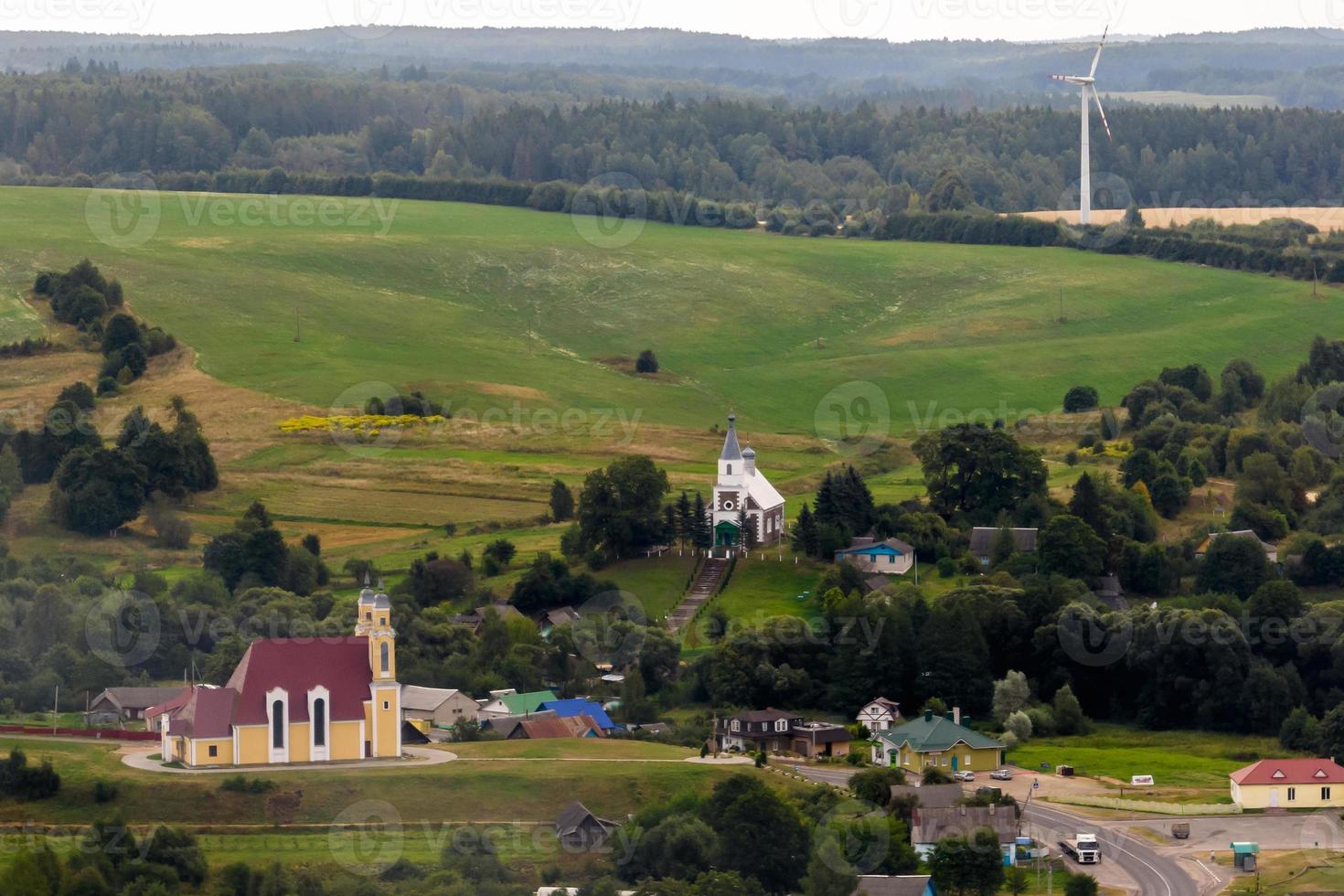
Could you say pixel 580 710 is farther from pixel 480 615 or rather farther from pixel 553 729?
pixel 480 615

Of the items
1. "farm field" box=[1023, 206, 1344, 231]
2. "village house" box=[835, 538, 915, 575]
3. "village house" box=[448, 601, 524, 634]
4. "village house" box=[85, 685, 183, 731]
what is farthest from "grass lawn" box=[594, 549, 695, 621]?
"farm field" box=[1023, 206, 1344, 231]

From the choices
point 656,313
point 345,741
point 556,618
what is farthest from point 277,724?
point 656,313

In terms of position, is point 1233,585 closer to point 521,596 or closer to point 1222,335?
point 521,596

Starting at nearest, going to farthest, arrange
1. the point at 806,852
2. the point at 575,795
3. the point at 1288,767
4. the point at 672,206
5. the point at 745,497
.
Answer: the point at 806,852
the point at 575,795
the point at 1288,767
the point at 745,497
the point at 672,206

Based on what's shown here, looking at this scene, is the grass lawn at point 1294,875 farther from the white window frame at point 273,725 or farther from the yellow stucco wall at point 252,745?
the yellow stucco wall at point 252,745

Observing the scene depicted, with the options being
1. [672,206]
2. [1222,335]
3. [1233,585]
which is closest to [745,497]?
[1233,585]

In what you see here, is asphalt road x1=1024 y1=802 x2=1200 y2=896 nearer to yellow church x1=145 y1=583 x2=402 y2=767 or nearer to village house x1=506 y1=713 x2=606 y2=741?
village house x1=506 y1=713 x2=606 y2=741

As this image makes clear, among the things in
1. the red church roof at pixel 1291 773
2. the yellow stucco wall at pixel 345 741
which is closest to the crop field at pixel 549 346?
the yellow stucco wall at pixel 345 741
